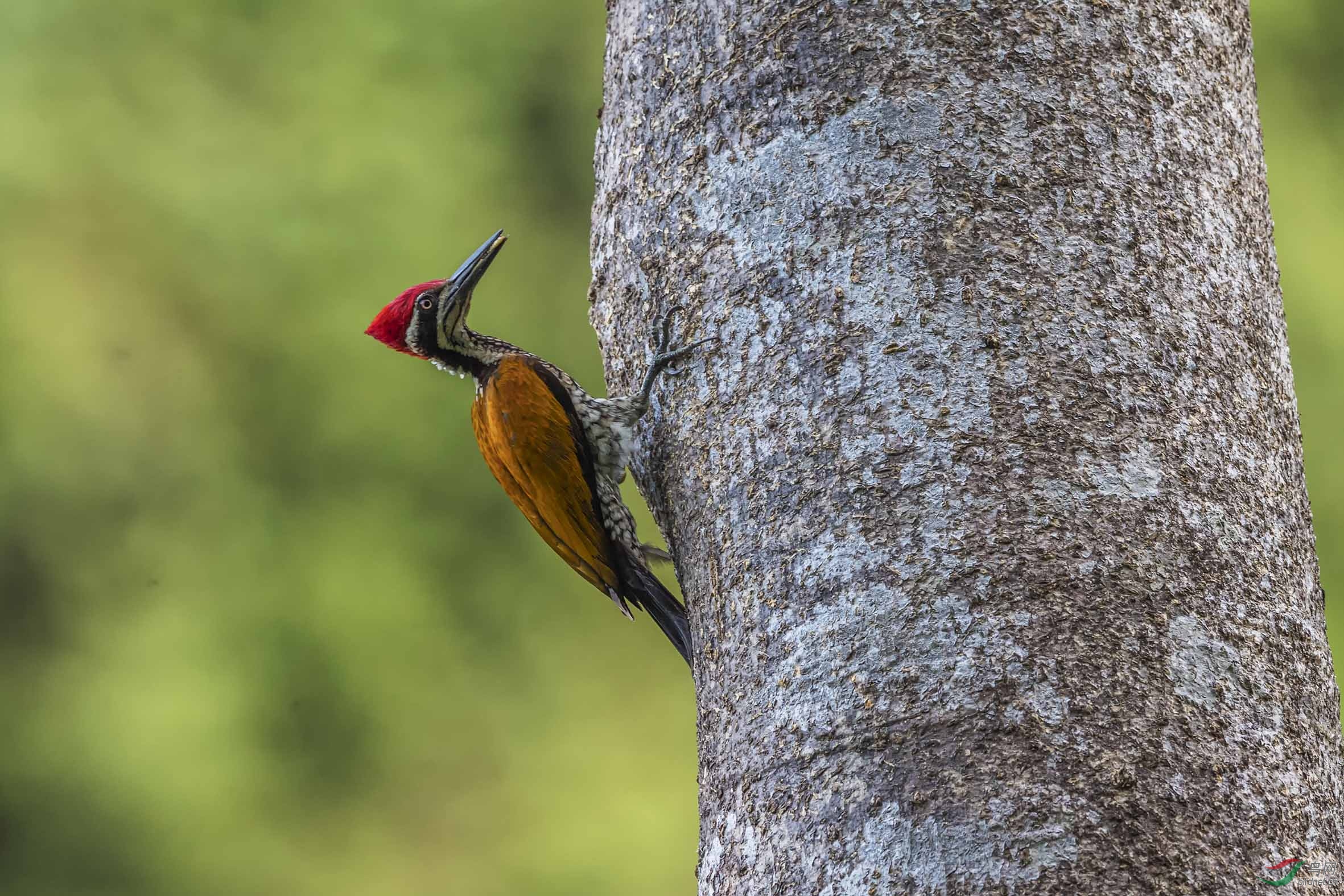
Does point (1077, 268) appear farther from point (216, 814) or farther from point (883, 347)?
point (216, 814)

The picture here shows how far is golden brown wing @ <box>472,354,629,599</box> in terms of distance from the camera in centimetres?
241

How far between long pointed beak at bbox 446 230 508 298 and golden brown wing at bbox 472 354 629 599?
0.43 m

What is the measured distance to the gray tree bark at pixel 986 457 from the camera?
1.32 meters

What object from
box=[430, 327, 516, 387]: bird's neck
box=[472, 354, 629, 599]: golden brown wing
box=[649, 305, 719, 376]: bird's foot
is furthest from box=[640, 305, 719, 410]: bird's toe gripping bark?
box=[430, 327, 516, 387]: bird's neck

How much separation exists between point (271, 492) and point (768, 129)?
504 cm

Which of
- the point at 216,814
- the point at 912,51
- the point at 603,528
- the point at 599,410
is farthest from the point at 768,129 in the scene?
the point at 216,814

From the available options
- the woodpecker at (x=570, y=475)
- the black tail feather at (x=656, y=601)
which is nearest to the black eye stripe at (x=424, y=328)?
the woodpecker at (x=570, y=475)

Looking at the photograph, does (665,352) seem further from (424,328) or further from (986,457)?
(424,328)

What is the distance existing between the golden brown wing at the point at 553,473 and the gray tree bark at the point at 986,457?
0.60m

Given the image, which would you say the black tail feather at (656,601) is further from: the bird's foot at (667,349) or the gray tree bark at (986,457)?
the bird's foot at (667,349)

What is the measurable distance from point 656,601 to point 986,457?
1063mm

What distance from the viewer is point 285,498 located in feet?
20.2

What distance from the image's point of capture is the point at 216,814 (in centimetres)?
553

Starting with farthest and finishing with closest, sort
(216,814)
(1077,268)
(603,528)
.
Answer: (216,814), (603,528), (1077,268)
